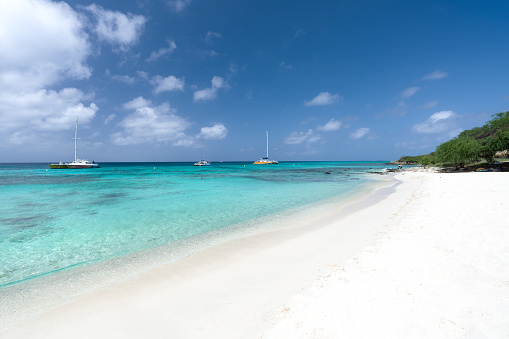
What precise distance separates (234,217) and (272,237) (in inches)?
188

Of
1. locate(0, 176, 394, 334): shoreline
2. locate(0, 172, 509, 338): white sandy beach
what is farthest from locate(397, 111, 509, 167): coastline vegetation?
locate(0, 176, 394, 334): shoreline

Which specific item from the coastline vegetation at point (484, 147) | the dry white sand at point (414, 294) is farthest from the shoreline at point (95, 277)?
the coastline vegetation at point (484, 147)

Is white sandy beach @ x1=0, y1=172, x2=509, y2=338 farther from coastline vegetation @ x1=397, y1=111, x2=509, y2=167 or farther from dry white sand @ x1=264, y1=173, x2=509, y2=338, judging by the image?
coastline vegetation @ x1=397, y1=111, x2=509, y2=167

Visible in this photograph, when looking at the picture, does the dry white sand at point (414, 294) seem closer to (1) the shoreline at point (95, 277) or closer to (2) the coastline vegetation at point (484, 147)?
(1) the shoreline at point (95, 277)

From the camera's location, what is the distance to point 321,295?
181 inches

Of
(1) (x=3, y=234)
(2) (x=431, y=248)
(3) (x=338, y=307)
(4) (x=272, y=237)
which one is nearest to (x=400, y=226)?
(2) (x=431, y=248)

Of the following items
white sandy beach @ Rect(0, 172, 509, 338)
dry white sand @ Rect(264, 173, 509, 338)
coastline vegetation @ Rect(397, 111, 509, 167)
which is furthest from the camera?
coastline vegetation @ Rect(397, 111, 509, 167)

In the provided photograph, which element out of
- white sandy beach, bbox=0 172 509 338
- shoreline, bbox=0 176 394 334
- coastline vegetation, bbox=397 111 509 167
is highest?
coastline vegetation, bbox=397 111 509 167

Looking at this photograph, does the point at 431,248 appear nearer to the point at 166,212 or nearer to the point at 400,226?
the point at 400,226

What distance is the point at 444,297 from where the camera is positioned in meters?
4.10

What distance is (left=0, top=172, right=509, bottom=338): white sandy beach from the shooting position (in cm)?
363

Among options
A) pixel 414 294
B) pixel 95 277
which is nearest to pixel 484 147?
pixel 414 294

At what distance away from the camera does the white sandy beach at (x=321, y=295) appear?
3631 millimetres

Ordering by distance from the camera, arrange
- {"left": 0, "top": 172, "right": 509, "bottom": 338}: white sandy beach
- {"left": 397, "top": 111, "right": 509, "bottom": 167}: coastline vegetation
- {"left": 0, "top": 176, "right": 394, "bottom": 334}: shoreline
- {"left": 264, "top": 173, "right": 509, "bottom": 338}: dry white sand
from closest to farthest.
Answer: {"left": 264, "top": 173, "right": 509, "bottom": 338}: dry white sand, {"left": 0, "top": 172, "right": 509, "bottom": 338}: white sandy beach, {"left": 0, "top": 176, "right": 394, "bottom": 334}: shoreline, {"left": 397, "top": 111, "right": 509, "bottom": 167}: coastline vegetation
